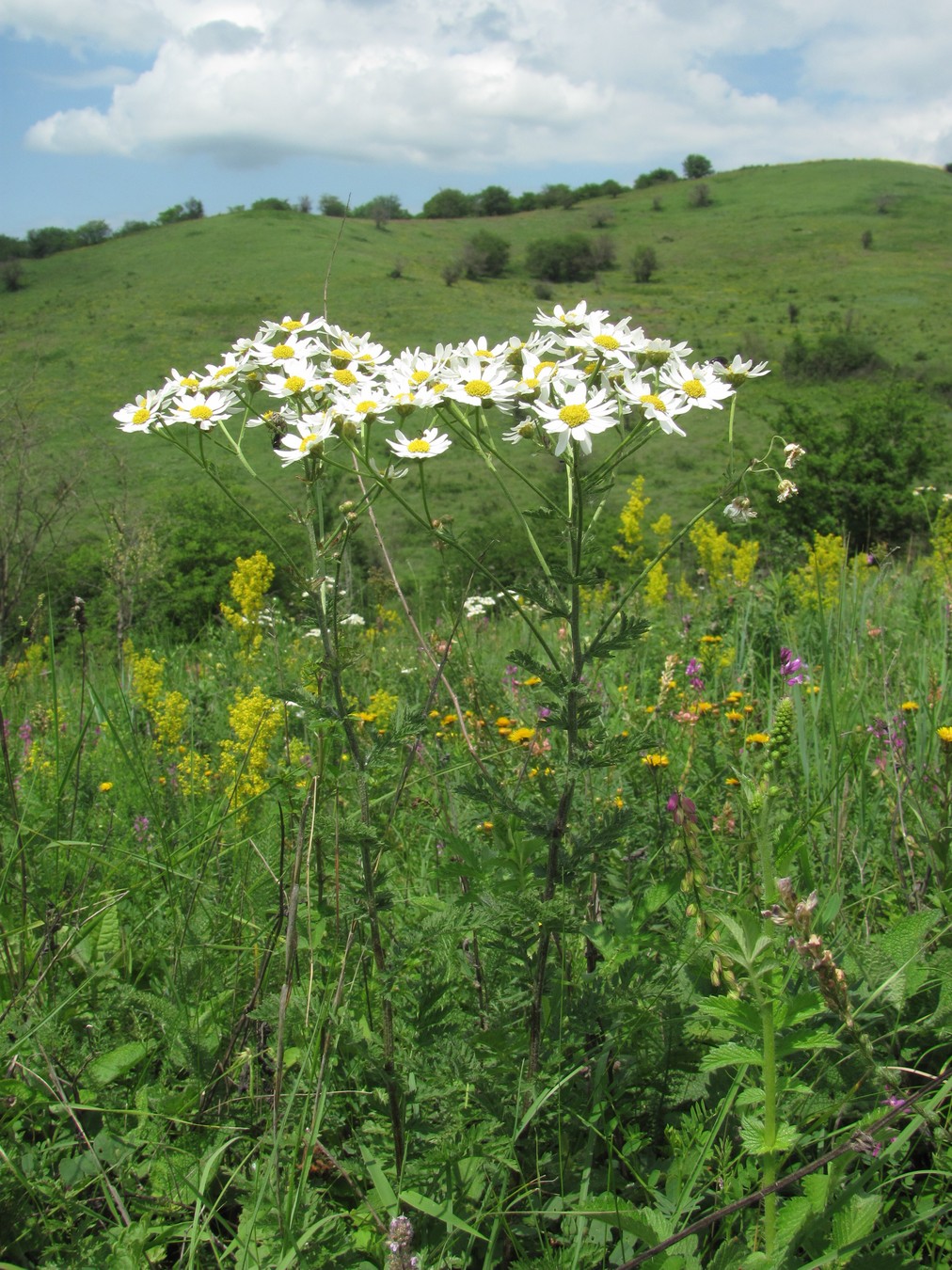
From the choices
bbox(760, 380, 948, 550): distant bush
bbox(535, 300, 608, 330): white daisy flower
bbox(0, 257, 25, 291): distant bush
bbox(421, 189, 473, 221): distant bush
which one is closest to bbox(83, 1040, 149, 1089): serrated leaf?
bbox(535, 300, 608, 330): white daisy flower

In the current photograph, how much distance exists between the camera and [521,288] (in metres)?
89.7

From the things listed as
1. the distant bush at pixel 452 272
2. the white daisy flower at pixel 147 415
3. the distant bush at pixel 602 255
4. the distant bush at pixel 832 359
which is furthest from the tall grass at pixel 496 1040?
the distant bush at pixel 602 255

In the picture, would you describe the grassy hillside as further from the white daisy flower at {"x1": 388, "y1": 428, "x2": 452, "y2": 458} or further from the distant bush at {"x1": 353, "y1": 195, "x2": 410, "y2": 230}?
the white daisy flower at {"x1": 388, "y1": 428, "x2": 452, "y2": 458}

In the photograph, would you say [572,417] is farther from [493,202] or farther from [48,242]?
[493,202]

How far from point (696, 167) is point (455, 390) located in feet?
484

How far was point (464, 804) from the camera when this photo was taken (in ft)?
7.98

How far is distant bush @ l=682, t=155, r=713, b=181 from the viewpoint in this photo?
127m

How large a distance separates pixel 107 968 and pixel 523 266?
105 m

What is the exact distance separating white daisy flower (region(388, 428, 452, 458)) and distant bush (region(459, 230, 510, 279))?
316ft

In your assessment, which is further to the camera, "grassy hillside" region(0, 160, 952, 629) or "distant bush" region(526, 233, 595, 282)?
"distant bush" region(526, 233, 595, 282)

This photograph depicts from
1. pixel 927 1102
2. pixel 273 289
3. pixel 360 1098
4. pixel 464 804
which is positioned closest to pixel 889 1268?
pixel 927 1102

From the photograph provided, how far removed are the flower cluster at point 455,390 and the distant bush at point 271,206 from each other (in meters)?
110

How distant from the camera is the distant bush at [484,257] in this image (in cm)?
9138

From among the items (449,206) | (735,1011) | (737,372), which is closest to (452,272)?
(449,206)
